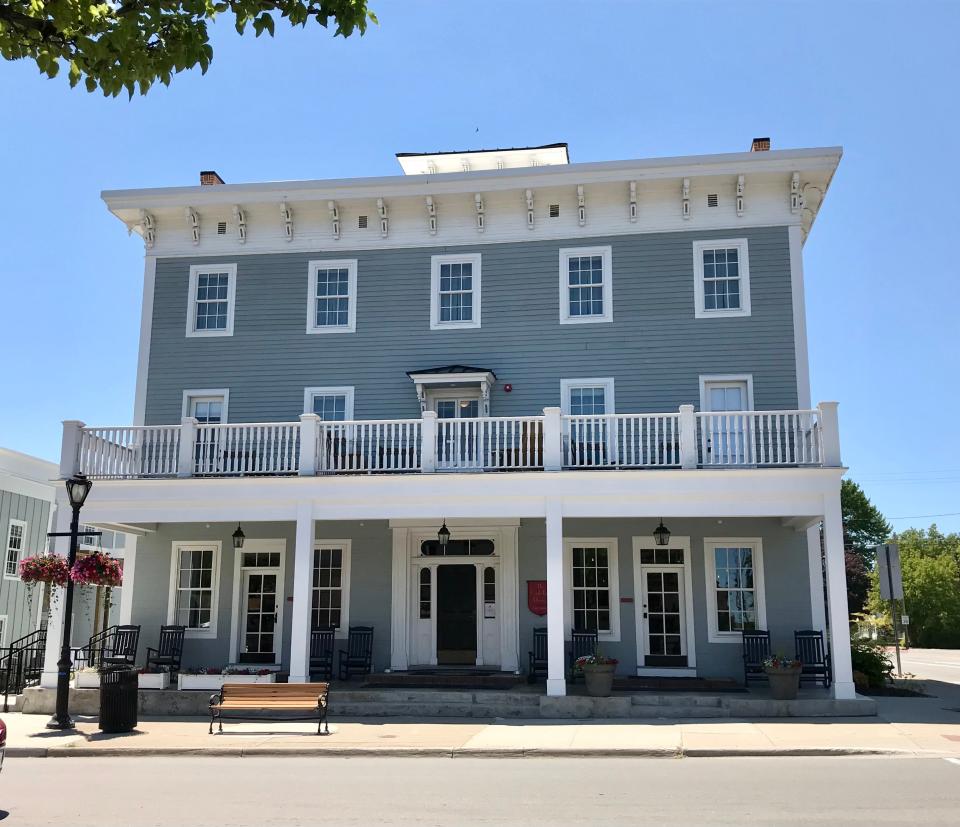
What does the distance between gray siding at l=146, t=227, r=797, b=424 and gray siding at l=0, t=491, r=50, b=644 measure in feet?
20.9

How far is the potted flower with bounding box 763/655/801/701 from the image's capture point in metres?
15.0

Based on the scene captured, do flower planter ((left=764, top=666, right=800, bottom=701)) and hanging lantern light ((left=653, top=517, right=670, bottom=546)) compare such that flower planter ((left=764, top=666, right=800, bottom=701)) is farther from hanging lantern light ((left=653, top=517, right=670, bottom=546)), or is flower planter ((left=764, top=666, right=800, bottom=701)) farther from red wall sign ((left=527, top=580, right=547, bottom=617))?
red wall sign ((left=527, top=580, right=547, bottom=617))

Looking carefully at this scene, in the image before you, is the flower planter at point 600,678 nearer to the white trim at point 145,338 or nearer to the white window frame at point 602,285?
the white window frame at point 602,285

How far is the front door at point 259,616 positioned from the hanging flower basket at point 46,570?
15.2ft

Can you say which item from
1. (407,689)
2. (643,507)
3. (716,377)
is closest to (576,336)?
(716,377)

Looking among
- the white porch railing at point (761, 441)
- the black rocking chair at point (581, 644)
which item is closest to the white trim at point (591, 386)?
the white porch railing at point (761, 441)

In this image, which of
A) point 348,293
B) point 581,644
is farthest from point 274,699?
point 348,293

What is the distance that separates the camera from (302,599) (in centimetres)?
1597

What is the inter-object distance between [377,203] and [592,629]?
9.61 metres

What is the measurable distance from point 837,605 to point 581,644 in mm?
4872

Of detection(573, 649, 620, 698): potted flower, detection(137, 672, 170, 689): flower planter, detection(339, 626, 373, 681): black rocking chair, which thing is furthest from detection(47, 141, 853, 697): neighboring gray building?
detection(573, 649, 620, 698): potted flower

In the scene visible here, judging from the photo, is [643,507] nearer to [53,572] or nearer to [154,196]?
[53,572]

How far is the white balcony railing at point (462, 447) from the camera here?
15.8 meters

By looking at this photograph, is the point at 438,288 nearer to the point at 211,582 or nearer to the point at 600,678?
the point at 211,582
